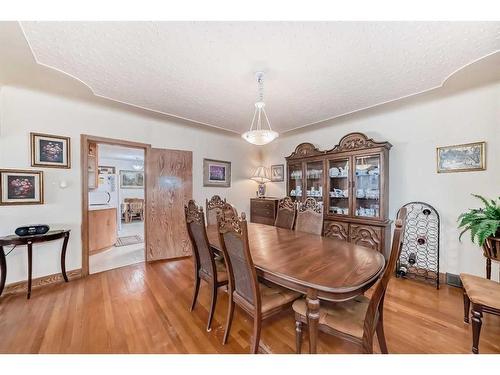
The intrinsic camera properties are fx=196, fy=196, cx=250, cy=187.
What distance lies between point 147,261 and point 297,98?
334cm

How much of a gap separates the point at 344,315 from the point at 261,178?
342 centimetres

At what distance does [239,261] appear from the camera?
4.43ft

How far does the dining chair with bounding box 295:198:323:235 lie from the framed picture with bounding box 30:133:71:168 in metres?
3.10

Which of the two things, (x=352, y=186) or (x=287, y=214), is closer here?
(x=287, y=214)

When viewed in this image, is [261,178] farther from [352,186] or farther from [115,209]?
[115,209]

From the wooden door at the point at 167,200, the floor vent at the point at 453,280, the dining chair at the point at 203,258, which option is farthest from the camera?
the wooden door at the point at 167,200

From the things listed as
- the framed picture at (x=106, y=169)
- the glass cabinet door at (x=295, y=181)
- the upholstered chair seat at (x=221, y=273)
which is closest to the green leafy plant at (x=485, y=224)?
the upholstered chair seat at (x=221, y=273)

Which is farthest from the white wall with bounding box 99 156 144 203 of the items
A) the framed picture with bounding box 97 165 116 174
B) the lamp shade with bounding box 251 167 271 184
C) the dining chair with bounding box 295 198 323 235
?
the dining chair with bounding box 295 198 323 235

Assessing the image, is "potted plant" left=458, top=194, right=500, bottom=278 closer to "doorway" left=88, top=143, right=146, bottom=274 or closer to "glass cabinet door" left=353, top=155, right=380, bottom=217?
"glass cabinet door" left=353, top=155, right=380, bottom=217

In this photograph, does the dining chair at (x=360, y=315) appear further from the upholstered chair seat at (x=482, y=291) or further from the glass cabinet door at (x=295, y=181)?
the glass cabinet door at (x=295, y=181)

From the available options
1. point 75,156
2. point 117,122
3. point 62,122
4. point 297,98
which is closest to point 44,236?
point 75,156

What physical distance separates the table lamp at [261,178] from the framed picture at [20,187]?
3340mm

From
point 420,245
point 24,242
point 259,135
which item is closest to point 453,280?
point 420,245

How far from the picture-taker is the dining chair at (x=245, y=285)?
124cm
